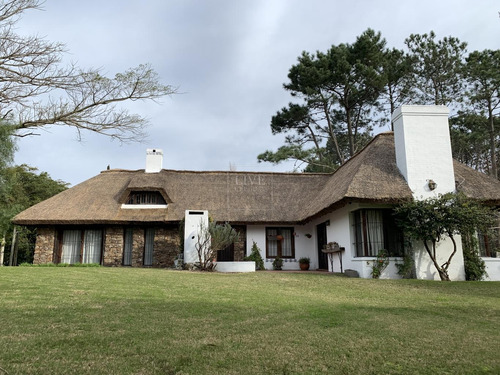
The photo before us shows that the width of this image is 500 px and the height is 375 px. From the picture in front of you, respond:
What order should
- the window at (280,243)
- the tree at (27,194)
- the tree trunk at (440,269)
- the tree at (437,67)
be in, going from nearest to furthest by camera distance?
1. the tree trunk at (440,269)
2. the window at (280,243)
3. the tree at (437,67)
4. the tree at (27,194)

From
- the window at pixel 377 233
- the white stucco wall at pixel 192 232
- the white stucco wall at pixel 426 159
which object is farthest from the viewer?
the white stucco wall at pixel 192 232

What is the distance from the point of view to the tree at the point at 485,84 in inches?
809

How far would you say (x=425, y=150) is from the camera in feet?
40.3

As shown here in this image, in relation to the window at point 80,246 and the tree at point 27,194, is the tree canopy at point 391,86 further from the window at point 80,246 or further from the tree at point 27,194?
the tree at point 27,194

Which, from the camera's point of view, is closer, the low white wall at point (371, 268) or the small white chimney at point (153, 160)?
the low white wall at point (371, 268)

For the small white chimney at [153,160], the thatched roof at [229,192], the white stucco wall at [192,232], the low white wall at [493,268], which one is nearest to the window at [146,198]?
the thatched roof at [229,192]

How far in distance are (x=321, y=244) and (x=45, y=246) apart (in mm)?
11712

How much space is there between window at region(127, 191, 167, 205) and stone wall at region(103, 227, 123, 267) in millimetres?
1465

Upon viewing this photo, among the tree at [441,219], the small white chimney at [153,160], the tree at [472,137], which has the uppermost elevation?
the tree at [472,137]

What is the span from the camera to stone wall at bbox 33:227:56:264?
52.6ft

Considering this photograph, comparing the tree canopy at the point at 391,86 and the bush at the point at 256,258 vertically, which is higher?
the tree canopy at the point at 391,86

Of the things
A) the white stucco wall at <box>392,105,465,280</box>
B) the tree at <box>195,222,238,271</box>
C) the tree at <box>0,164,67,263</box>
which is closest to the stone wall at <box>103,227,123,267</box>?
the tree at <box>195,222,238,271</box>

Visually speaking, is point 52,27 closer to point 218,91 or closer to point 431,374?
point 431,374

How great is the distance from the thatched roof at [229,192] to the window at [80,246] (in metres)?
1.11
